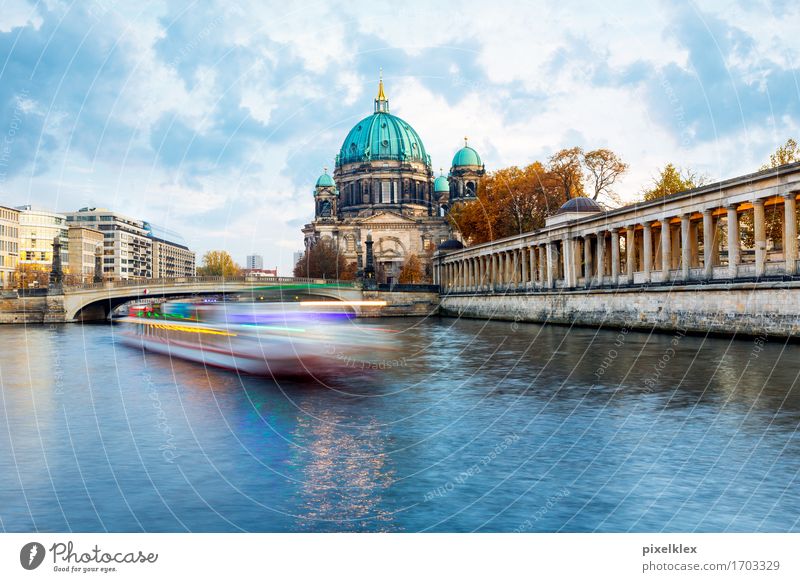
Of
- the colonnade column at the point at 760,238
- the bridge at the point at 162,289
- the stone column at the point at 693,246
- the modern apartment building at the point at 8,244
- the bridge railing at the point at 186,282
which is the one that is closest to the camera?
the colonnade column at the point at 760,238

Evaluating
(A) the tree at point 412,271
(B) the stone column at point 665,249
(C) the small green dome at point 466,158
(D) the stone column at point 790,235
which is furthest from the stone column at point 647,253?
(C) the small green dome at point 466,158

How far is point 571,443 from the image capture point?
16.3 meters

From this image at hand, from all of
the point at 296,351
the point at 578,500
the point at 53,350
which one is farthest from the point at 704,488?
the point at 53,350

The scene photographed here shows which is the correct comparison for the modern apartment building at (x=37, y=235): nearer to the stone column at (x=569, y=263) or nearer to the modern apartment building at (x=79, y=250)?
the modern apartment building at (x=79, y=250)

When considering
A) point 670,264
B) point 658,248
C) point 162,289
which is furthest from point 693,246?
point 162,289

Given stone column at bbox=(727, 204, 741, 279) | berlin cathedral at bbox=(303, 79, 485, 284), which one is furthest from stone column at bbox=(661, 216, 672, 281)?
berlin cathedral at bbox=(303, 79, 485, 284)

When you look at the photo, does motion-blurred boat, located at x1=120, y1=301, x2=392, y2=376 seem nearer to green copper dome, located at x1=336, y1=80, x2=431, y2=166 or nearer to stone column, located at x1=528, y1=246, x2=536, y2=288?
stone column, located at x1=528, y1=246, x2=536, y2=288

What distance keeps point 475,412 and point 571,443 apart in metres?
4.55

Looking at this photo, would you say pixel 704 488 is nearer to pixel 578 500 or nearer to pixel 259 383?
pixel 578 500

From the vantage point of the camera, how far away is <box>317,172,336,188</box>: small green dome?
16662 centimetres

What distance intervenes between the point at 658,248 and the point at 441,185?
121523 mm

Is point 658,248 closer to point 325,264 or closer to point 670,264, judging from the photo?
point 670,264

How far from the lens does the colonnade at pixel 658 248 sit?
40062mm

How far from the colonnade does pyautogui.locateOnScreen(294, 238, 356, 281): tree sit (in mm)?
45244
